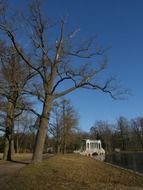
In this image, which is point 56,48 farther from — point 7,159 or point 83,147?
point 83,147

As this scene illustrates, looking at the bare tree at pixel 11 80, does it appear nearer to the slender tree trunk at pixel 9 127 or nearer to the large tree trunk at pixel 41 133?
the slender tree trunk at pixel 9 127

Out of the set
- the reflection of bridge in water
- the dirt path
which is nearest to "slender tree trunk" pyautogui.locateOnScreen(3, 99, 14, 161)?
the dirt path

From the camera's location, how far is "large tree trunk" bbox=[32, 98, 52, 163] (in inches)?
626

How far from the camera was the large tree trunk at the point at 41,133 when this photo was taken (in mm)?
15906

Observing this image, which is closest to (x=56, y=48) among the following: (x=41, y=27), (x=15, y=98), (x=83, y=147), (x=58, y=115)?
(x=41, y=27)

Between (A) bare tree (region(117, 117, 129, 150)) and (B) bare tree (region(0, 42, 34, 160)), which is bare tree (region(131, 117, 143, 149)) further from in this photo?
(B) bare tree (region(0, 42, 34, 160))

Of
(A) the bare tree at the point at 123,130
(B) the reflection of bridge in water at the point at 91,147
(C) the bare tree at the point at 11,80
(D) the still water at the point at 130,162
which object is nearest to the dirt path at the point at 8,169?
(C) the bare tree at the point at 11,80

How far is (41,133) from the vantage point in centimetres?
1623

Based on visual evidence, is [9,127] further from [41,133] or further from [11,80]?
[41,133]

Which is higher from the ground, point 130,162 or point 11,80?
Answer: point 11,80

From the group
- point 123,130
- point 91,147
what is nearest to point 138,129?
point 123,130

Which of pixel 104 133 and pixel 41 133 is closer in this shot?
pixel 41 133

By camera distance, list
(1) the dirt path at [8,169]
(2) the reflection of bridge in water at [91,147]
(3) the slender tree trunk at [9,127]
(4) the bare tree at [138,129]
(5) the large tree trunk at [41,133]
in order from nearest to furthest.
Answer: (1) the dirt path at [8,169] < (5) the large tree trunk at [41,133] < (3) the slender tree trunk at [9,127] < (2) the reflection of bridge in water at [91,147] < (4) the bare tree at [138,129]

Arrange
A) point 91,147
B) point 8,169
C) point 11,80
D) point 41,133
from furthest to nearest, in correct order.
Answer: point 91,147 < point 11,80 < point 41,133 < point 8,169
